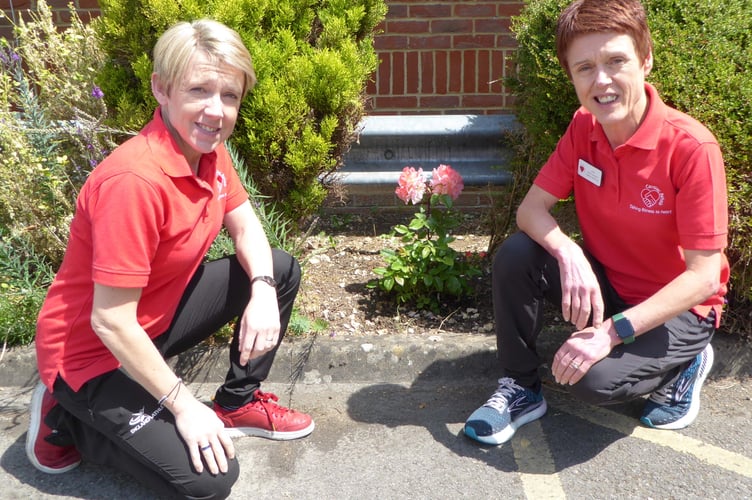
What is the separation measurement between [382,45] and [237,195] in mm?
2682

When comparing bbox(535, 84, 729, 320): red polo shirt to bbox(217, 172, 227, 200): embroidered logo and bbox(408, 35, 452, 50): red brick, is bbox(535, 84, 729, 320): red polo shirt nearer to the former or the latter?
bbox(217, 172, 227, 200): embroidered logo

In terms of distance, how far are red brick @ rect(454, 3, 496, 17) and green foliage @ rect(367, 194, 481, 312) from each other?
197cm

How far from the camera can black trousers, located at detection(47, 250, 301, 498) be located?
251 cm

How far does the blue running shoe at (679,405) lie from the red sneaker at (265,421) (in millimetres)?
1318

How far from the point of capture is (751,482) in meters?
2.66

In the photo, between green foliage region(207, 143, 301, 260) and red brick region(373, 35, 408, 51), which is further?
red brick region(373, 35, 408, 51)

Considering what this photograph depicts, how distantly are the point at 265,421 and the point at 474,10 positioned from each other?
11.0 feet

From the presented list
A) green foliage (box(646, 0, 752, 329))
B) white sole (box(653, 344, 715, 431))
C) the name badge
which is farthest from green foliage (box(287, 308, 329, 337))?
green foliage (box(646, 0, 752, 329))

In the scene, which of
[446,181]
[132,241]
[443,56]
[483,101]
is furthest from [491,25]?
[132,241]

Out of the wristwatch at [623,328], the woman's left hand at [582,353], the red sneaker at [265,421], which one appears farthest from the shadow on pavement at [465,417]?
the wristwatch at [623,328]

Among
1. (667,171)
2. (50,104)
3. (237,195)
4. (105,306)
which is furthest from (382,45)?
(105,306)

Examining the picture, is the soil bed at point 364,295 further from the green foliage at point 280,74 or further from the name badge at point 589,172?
the name badge at point 589,172

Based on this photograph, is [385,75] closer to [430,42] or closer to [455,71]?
[430,42]

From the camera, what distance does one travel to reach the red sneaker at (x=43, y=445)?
274cm
